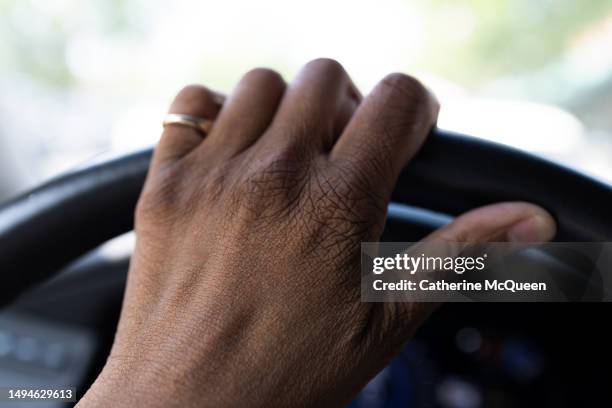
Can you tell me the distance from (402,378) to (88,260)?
555mm

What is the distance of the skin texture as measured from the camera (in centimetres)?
62

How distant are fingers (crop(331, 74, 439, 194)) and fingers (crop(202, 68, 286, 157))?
10 cm

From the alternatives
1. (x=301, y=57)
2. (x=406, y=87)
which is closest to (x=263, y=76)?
(x=406, y=87)

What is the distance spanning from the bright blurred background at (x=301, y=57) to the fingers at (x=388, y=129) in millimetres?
941

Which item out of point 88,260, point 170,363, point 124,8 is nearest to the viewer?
point 170,363

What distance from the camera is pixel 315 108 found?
2.40 ft

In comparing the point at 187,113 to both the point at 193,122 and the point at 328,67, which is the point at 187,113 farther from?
the point at 328,67

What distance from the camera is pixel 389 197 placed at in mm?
684

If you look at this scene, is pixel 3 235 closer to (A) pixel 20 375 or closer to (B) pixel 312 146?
(B) pixel 312 146

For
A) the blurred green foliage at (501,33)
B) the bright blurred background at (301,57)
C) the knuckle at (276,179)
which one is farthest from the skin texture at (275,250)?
the blurred green foliage at (501,33)

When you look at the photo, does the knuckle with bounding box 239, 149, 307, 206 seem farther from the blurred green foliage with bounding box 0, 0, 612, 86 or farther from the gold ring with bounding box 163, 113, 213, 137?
the blurred green foliage with bounding box 0, 0, 612, 86

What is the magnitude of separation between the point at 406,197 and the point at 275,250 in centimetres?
15

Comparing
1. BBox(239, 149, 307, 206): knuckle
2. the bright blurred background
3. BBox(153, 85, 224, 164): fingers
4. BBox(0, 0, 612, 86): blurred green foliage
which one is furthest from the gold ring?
BBox(0, 0, 612, 86): blurred green foliage

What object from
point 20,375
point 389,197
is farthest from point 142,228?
point 20,375
